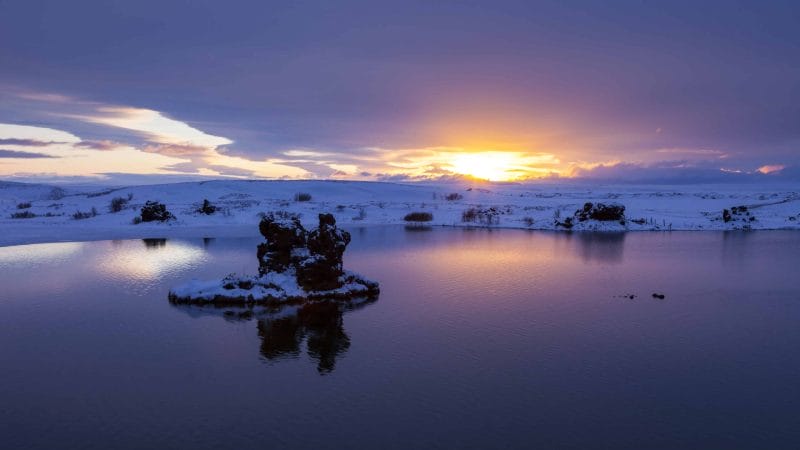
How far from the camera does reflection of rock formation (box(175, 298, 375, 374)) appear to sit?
24.2 m

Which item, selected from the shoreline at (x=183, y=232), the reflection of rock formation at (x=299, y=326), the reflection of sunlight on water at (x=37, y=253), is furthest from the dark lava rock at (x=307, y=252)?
the shoreline at (x=183, y=232)

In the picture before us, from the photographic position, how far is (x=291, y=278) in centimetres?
3534

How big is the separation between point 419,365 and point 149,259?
3518cm

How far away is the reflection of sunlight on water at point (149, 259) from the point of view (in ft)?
140

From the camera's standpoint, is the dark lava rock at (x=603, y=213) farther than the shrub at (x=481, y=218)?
No

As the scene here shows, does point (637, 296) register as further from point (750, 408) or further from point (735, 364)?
point (750, 408)

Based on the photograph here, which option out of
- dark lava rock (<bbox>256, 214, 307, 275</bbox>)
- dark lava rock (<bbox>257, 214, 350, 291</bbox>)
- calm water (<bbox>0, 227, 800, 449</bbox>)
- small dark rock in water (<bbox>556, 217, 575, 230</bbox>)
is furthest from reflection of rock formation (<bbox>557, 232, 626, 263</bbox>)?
dark lava rock (<bbox>256, 214, 307, 275</bbox>)

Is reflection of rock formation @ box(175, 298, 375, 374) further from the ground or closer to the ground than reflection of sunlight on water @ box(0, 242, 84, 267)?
closer to the ground

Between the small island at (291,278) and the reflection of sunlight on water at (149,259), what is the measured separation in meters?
9.38

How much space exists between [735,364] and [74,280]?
39283 mm

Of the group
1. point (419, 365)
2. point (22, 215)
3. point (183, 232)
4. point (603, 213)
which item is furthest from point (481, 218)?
point (419, 365)

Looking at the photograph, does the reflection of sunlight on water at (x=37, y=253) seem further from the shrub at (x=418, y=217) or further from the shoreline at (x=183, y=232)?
the shrub at (x=418, y=217)

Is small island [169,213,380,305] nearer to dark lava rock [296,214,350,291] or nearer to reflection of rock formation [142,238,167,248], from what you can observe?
dark lava rock [296,214,350,291]

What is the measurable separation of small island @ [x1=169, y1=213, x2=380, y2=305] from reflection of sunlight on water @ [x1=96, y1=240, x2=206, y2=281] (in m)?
9.38
